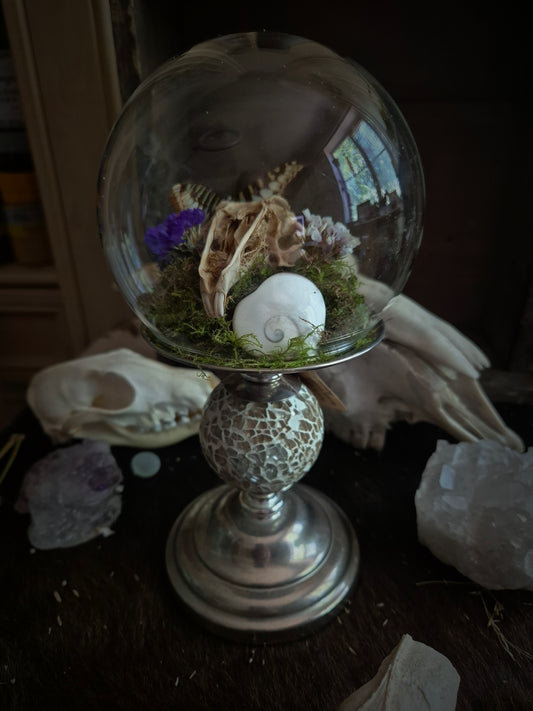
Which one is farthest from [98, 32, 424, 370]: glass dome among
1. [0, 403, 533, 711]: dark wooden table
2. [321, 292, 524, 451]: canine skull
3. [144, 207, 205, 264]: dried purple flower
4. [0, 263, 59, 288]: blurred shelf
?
[0, 263, 59, 288]: blurred shelf

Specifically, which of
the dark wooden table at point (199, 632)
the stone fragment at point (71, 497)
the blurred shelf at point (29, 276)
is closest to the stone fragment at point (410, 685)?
the dark wooden table at point (199, 632)

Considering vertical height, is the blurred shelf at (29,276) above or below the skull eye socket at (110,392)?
above

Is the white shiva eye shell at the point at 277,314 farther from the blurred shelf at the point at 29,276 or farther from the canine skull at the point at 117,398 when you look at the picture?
the blurred shelf at the point at 29,276

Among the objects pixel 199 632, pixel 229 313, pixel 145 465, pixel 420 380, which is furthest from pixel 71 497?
pixel 420 380

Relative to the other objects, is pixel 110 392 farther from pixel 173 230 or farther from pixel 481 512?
pixel 481 512

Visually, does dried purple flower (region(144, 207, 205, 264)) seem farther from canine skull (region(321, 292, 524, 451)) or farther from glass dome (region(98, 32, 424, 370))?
canine skull (region(321, 292, 524, 451))

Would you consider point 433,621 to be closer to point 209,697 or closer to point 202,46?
point 209,697

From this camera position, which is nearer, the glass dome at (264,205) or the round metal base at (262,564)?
the glass dome at (264,205)

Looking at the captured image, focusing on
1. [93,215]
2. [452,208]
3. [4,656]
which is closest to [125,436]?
[4,656]
